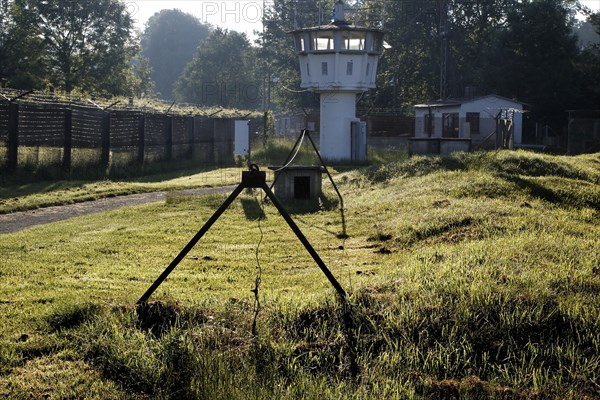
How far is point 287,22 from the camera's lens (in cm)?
8638

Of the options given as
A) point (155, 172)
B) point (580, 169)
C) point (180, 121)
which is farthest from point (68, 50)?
point (580, 169)

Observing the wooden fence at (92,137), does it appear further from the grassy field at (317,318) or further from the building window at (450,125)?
the building window at (450,125)

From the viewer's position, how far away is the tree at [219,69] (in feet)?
342

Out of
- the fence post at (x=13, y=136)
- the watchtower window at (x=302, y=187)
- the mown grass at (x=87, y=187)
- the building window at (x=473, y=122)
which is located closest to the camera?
the mown grass at (x=87, y=187)

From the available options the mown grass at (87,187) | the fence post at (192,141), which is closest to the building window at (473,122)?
the fence post at (192,141)

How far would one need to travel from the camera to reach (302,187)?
831 inches

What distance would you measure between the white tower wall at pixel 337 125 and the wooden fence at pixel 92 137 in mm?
5286

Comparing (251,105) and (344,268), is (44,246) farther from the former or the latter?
(251,105)

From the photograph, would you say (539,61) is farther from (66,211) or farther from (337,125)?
(66,211)

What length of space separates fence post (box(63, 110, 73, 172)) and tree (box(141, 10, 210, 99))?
365ft

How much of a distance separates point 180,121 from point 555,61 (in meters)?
33.3

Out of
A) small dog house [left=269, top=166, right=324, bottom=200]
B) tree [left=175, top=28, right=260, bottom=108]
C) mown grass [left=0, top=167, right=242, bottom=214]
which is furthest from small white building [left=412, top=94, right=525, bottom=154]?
tree [left=175, top=28, right=260, bottom=108]

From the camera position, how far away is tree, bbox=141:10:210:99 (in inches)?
5477

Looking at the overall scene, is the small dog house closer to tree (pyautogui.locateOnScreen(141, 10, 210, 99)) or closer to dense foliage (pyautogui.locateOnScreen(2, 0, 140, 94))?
dense foliage (pyautogui.locateOnScreen(2, 0, 140, 94))
